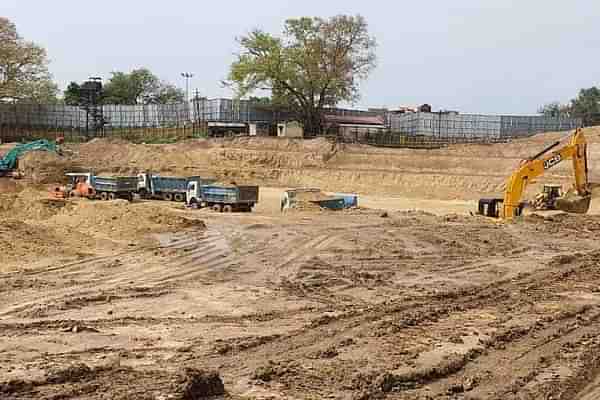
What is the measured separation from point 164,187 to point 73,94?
42.1 m

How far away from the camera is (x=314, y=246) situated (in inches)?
749

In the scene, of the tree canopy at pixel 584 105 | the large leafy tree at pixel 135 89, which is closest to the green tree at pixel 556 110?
the tree canopy at pixel 584 105

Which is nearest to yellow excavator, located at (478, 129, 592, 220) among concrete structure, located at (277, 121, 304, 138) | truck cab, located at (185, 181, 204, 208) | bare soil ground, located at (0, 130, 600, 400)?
bare soil ground, located at (0, 130, 600, 400)

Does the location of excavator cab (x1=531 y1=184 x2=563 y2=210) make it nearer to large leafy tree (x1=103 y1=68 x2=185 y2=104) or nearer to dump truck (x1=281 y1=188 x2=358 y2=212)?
dump truck (x1=281 y1=188 x2=358 y2=212)

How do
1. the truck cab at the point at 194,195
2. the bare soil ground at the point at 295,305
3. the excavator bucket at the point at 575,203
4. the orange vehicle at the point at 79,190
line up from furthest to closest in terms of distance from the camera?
the orange vehicle at the point at 79,190 → the truck cab at the point at 194,195 → the excavator bucket at the point at 575,203 → the bare soil ground at the point at 295,305

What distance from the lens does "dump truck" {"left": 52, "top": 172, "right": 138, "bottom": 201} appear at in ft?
107

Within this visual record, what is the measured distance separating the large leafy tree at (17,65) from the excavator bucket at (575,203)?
4553 centimetres

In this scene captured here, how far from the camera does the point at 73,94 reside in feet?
233

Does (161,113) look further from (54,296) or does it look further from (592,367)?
(592,367)

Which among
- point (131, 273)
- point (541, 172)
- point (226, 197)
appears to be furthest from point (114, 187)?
point (541, 172)

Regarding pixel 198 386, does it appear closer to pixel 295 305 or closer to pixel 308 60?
pixel 295 305

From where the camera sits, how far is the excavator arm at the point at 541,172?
23.4 metres

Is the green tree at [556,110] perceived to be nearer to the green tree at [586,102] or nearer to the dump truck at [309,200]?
the green tree at [586,102]

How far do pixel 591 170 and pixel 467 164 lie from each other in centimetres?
705
